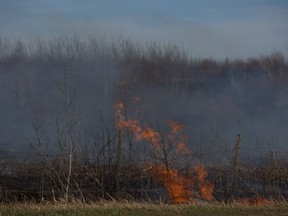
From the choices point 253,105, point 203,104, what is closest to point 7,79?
point 203,104

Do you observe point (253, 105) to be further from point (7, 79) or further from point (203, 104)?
point (7, 79)

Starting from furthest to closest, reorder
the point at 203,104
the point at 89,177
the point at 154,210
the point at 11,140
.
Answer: the point at 203,104 < the point at 11,140 < the point at 89,177 < the point at 154,210

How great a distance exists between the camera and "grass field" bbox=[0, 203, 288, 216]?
838 centimetres

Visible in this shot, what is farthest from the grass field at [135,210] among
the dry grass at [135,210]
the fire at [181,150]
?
the fire at [181,150]

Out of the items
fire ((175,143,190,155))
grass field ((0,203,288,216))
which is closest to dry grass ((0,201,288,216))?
grass field ((0,203,288,216))

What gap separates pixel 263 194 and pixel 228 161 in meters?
2.52

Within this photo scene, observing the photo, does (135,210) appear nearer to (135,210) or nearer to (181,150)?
(135,210)

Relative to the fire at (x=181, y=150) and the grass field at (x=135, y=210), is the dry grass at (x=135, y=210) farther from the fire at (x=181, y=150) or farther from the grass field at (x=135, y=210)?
the fire at (x=181, y=150)

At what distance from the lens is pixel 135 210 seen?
8758mm

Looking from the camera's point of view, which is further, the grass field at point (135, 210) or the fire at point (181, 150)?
the fire at point (181, 150)

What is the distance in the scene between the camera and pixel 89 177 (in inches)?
590

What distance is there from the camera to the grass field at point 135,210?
8.38m

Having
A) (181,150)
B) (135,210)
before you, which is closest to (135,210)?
(135,210)

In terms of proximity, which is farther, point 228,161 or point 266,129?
point 266,129
